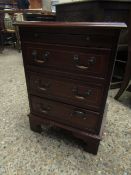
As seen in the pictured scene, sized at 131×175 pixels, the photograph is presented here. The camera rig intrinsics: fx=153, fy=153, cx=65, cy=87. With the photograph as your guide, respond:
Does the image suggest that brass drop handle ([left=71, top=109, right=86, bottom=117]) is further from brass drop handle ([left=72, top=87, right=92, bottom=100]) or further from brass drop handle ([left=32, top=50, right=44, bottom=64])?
brass drop handle ([left=32, top=50, right=44, bottom=64])

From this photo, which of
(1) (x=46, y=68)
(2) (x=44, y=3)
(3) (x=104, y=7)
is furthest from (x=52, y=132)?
(2) (x=44, y=3)

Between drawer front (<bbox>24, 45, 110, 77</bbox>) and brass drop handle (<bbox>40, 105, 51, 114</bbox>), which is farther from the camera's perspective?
brass drop handle (<bbox>40, 105, 51, 114</bbox>)

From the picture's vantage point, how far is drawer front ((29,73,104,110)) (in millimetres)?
851

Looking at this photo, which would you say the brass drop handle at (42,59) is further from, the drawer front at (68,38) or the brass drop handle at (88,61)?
A: the brass drop handle at (88,61)

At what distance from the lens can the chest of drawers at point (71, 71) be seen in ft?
2.36

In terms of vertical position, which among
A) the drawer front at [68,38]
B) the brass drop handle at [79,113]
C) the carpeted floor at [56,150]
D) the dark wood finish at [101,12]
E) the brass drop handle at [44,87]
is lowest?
the carpeted floor at [56,150]

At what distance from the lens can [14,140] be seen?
1119mm

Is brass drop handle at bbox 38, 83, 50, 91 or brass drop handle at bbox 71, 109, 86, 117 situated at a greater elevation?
brass drop handle at bbox 38, 83, 50, 91

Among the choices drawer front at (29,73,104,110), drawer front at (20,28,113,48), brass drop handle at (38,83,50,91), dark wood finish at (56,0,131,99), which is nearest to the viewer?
drawer front at (20,28,113,48)

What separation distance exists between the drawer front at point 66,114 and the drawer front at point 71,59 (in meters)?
0.25

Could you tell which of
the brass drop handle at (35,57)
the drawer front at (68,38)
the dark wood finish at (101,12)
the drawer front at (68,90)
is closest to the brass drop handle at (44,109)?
the drawer front at (68,90)

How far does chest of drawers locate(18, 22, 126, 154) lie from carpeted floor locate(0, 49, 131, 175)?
0.11 m

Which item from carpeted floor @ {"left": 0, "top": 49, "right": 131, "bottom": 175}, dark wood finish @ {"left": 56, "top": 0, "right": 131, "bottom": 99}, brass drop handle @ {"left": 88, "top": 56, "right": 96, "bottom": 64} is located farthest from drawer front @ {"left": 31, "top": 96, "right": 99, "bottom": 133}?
dark wood finish @ {"left": 56, "top": 0, "right": 131, "bottom": 99}

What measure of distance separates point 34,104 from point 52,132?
0.28m
